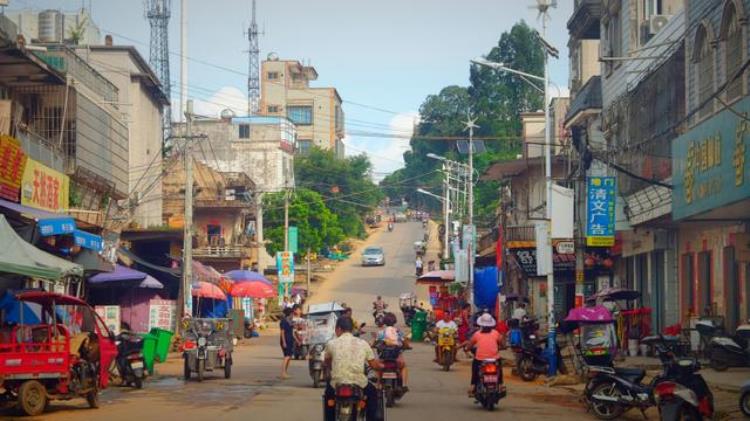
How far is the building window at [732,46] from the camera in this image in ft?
74.8

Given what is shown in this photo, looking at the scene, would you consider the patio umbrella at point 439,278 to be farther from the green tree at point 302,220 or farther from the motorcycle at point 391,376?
the motorcycle at point 391,376

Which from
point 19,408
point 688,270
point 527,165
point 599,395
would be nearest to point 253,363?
point 688,270

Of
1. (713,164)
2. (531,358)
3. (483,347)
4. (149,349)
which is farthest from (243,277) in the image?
(713,164)

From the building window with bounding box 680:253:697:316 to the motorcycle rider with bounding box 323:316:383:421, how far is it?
19618mm

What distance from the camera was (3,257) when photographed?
62.2 ft

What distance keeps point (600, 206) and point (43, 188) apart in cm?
1523

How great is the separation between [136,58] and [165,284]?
11572 millimetres

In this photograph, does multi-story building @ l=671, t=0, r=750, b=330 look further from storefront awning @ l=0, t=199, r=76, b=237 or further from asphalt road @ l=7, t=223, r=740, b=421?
storefront awning @ l=0, t=199, r=76, b=237

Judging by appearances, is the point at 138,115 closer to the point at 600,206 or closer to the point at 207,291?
the point at 207,291

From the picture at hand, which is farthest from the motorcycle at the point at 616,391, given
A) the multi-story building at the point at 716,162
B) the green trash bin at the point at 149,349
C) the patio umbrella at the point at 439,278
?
the patio umbrella at the point at 439,278

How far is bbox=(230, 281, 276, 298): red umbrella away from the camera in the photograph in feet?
163

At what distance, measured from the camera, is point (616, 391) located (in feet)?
55.6

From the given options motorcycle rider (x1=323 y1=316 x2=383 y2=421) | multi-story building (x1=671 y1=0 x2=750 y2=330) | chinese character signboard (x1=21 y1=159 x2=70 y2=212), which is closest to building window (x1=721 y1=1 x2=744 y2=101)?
multi-story building (x1=671 y1=0 x2=750 y2=330)

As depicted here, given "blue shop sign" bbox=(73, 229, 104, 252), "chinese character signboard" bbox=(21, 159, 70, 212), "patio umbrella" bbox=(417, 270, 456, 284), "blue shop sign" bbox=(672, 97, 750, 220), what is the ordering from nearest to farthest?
"blue shop sign" bbox=(672, 97, 750, 220), "blue shop sign" bbox=(73, 229, 104, 252), "chinese character signboard" bbox=(21, 159, 70, 212), "patio umbrella" bbox=(417, 270, 456, 284)
